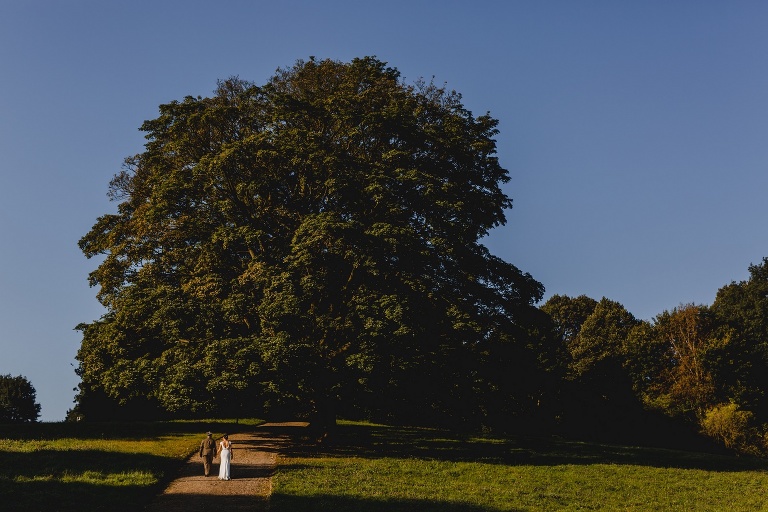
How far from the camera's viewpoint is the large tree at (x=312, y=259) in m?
33.1

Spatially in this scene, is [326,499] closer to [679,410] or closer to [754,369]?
[679,410]

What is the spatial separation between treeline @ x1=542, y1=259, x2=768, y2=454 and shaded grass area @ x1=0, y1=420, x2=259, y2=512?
1553 inches

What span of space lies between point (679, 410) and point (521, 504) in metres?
42.5

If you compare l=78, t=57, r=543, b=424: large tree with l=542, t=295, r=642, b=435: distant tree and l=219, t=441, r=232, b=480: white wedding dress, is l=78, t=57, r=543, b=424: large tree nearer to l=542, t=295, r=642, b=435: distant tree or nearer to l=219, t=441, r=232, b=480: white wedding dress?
l=219, t=441, r=232, b=480: white wedding dress

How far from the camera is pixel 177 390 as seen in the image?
32188mm

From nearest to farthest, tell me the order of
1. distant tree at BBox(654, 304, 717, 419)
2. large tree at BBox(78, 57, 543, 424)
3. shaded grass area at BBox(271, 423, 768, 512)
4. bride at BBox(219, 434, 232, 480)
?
shaded grass area at BBox(271, 423, 768, 512) → bride at BBox(219, 434, 232, 480) → large tree at BBox(78, 57, 543, 424) → distant tree at BBox(654, 304, 717, 419)

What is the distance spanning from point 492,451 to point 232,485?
17322mm

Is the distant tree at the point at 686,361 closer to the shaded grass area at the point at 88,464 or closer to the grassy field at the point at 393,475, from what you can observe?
the grassy field at the point at 393,475

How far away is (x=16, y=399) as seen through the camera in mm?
77875

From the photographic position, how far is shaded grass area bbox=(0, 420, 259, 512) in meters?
23.3

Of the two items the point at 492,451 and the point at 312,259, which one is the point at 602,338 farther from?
the point at 312,259

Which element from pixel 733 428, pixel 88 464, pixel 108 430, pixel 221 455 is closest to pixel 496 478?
pixel 221 455

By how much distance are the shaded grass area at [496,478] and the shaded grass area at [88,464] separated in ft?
16.9

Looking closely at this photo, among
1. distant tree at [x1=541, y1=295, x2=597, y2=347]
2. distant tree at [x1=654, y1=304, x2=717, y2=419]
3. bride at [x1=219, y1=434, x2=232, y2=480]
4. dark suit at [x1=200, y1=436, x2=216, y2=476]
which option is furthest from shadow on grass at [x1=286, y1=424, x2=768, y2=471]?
distant tree at [x1=541, y1=295, x2=597, y2=347]
